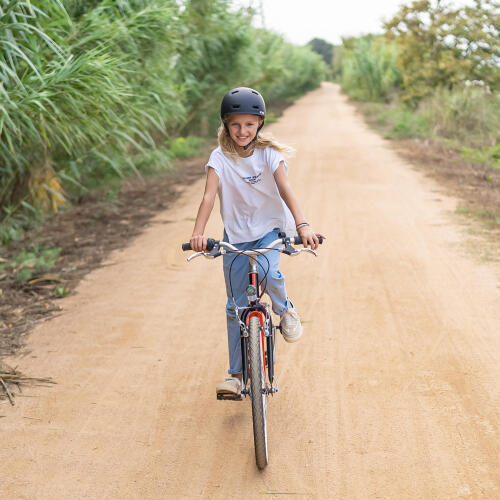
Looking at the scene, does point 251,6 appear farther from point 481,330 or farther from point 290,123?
point 481,330

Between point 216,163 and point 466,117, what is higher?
point 216,163

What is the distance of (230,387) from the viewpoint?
340 centimetres

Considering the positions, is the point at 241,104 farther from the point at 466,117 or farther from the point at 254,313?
the point at 466,117

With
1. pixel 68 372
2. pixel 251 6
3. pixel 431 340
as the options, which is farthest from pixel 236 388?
pixel 251 6

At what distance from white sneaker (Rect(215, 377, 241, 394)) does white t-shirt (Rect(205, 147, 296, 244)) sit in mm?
789

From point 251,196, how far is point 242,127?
38cm

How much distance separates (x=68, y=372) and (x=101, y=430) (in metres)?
0.90

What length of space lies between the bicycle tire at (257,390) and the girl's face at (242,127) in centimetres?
91

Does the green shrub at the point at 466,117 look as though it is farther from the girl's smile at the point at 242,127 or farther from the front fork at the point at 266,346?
the front fork at the point at 266,346

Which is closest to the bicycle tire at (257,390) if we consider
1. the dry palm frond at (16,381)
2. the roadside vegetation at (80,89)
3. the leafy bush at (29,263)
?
the dry palm frond at (16,381)

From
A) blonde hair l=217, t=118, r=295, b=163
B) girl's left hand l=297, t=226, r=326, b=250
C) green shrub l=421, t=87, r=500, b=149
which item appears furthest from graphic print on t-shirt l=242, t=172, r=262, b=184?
green shrub l=421, t=87, r=500, b=149

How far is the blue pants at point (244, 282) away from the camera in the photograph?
3299 millimetres

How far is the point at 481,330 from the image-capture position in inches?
185

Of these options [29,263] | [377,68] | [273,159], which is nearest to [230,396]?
[273,159]
